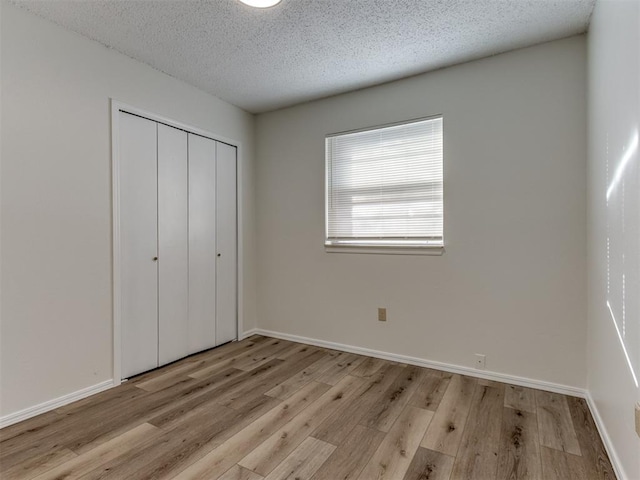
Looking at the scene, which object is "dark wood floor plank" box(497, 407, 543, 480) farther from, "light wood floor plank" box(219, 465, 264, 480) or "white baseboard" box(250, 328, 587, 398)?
Answer: "light wood floor plank" box(219, 465, 264, 480)

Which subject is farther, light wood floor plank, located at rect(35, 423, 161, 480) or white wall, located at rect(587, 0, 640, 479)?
light wood floor plank, located at rect(35, 423, 161, 480)

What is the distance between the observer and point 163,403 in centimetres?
237

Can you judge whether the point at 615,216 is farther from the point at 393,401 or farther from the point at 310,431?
the point at 310,431

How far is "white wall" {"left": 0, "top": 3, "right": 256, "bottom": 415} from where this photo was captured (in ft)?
6.86

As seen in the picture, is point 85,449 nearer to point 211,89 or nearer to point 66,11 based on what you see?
point 66,11

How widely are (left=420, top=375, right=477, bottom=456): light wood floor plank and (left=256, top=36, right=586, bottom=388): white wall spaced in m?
0.30

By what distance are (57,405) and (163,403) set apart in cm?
66

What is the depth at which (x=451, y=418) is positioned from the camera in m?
2.16

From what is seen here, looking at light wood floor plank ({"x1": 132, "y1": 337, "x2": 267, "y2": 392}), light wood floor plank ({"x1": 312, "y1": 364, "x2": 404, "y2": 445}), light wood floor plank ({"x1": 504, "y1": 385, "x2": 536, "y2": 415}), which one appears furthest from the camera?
light wood floor plank ({"x1": 132, "y1": 337, "x2": 267, "y2": 392})

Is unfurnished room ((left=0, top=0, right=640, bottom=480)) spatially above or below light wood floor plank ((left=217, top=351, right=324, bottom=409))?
above

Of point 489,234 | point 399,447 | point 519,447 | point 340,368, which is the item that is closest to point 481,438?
point 519,447

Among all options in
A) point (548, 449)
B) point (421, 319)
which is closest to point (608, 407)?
point (548, 449)

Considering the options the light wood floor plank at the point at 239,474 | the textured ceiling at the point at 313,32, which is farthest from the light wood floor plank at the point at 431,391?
the textured ceiling at the point at 313,32

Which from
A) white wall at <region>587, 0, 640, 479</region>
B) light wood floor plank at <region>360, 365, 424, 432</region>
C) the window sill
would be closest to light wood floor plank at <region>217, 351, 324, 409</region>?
light wood floor plank at <region>360, 365, 424, 432</region>
